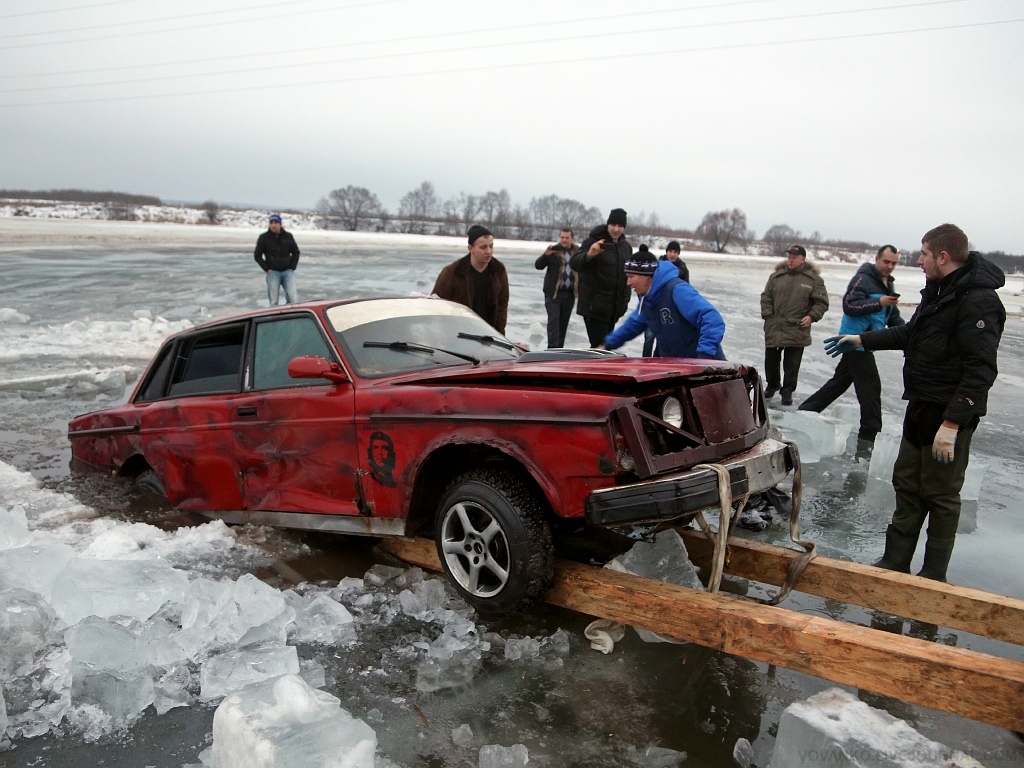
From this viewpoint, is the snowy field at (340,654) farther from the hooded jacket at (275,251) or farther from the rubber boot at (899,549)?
the hooded jacket at (275,251)

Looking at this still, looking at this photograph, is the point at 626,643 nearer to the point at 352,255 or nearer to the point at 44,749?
the point at 44,749

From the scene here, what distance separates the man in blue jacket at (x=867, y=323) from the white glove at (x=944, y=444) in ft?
9.93

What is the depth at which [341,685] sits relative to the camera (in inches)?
126

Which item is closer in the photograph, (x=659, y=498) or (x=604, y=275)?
(x=659, y=498)

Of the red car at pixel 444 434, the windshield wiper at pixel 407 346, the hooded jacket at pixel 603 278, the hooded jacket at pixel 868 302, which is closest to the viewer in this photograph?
the red car at pixel 444 434

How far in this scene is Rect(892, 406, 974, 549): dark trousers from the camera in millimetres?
4223

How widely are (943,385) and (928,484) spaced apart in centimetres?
56

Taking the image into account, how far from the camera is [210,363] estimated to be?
5.08 meters

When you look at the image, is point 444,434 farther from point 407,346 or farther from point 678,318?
point 678,318

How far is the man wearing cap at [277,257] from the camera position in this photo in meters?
12.9

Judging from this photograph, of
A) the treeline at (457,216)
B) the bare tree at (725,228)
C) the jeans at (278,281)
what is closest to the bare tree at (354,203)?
the treeline at (457,216)

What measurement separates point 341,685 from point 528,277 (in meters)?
21.7

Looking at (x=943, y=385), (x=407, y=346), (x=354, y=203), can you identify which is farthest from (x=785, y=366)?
(x=354, y=203)

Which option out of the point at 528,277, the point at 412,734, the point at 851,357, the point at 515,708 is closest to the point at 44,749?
the point at 412,734
